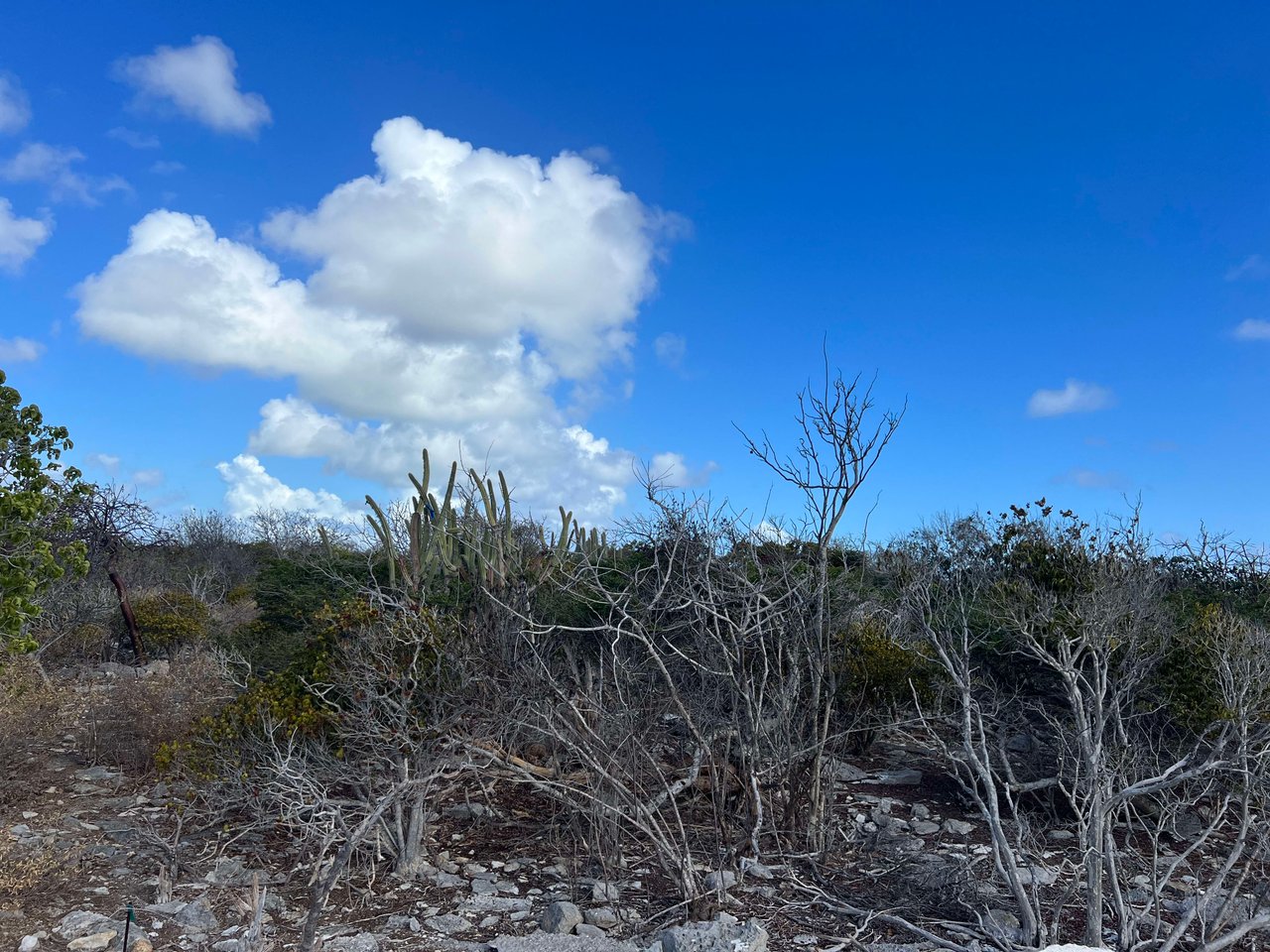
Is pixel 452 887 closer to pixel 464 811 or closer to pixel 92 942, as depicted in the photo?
pixel 464 811

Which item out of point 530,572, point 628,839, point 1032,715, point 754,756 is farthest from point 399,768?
point 1032,715

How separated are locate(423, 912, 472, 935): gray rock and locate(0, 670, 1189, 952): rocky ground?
0.01 metres

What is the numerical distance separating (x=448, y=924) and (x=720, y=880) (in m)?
1.68

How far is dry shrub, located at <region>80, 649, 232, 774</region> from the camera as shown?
348 inches

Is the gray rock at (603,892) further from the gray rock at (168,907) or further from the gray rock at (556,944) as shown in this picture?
the gray rock at (168,907)

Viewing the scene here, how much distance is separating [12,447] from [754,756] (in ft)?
19.5

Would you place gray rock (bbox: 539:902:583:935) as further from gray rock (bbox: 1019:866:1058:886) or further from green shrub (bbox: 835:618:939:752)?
green shrub (bbox: 835:618:939:752)

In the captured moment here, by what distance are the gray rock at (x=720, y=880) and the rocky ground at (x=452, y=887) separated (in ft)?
0.05

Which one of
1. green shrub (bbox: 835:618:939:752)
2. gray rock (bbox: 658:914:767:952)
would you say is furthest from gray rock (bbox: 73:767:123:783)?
green shrub (bbox: 835:618:939:752)

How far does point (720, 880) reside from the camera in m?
5.90

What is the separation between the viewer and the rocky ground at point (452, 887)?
5.64 metres

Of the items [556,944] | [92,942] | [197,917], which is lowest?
[92,942]

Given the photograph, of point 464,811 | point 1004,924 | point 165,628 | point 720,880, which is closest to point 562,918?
point 720,880

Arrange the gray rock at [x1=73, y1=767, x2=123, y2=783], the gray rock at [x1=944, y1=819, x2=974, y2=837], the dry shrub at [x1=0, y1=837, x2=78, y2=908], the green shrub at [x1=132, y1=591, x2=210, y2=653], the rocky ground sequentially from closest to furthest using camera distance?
the rocky ground
the dry shrub at [x1=0, y1=837, x2=78, y2=908]
the gray rock at [x1=944, y1=819, x2=974, y2=837]
the gray rock at [x1=73, y1=767, x2=123, y2=783]
the green shrub at [x1=132, y1=591, x2=210, y2=653]
